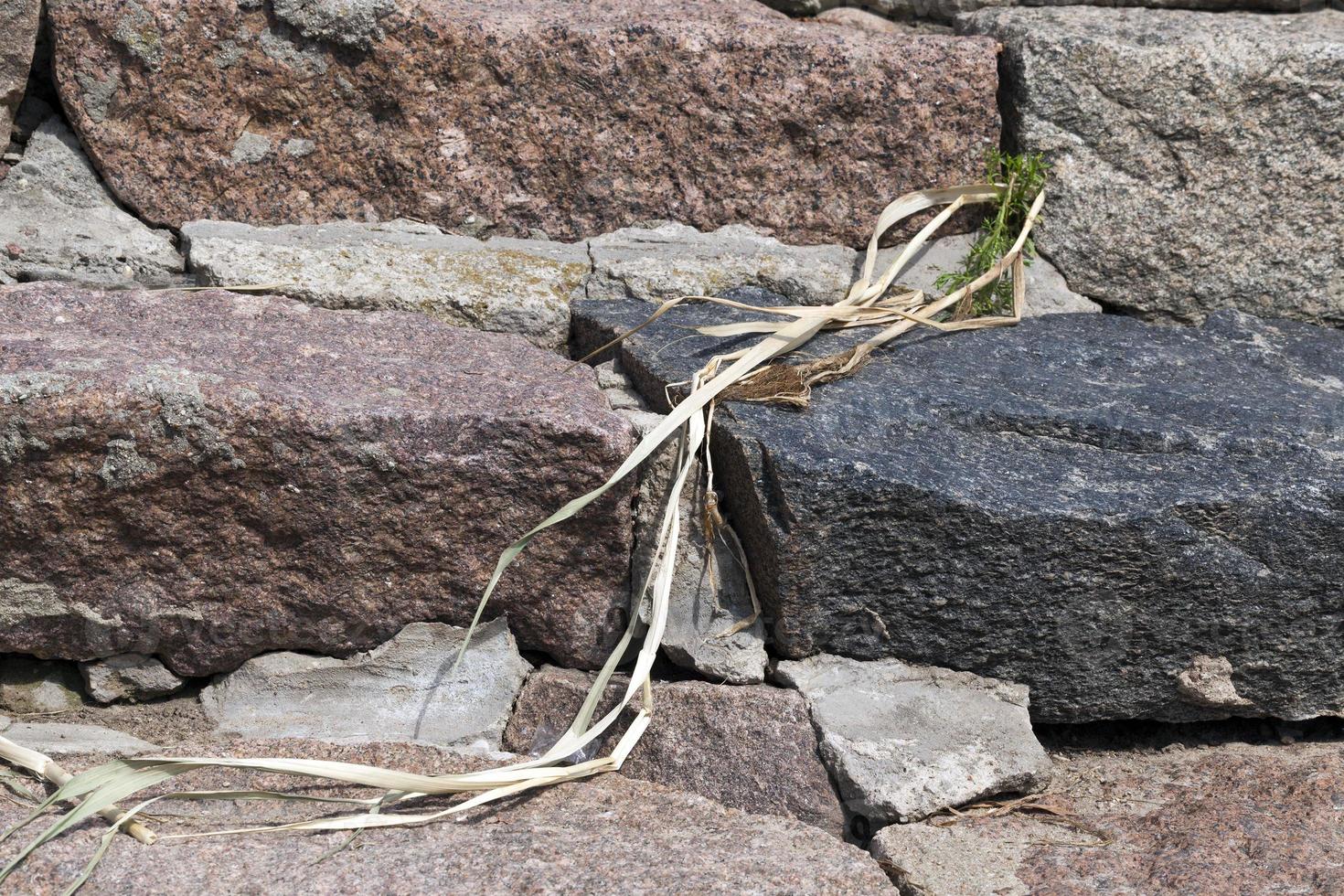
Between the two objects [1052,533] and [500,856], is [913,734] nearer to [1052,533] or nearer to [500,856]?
[1052,533]

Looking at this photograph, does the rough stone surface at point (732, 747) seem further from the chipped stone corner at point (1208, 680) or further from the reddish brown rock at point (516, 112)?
the reddish brown rock at point (516, 112)

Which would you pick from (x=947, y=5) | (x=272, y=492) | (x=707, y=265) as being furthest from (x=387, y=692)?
(x=947, y=5)

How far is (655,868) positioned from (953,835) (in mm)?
429

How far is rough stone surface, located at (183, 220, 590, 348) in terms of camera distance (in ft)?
6.84

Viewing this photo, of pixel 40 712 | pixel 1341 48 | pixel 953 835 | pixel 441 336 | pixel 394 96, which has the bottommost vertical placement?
pixel 40 712

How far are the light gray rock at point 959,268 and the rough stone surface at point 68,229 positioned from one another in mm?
1250

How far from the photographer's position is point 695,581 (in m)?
1.82

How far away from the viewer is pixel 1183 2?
2.58m

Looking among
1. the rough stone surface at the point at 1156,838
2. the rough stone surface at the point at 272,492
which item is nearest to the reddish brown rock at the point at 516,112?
the rough stone surface at the point at 272,492

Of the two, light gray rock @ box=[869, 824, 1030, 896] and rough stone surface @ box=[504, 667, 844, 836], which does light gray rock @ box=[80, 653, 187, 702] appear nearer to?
rough stone surface @ box=[504, 667, 844, 836]

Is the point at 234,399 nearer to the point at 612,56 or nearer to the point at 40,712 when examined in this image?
the point at 40,712

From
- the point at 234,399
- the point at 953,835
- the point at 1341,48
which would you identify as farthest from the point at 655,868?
the point at 1341,48

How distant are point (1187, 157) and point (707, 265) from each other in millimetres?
894

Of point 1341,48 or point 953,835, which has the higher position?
point 1341,48
